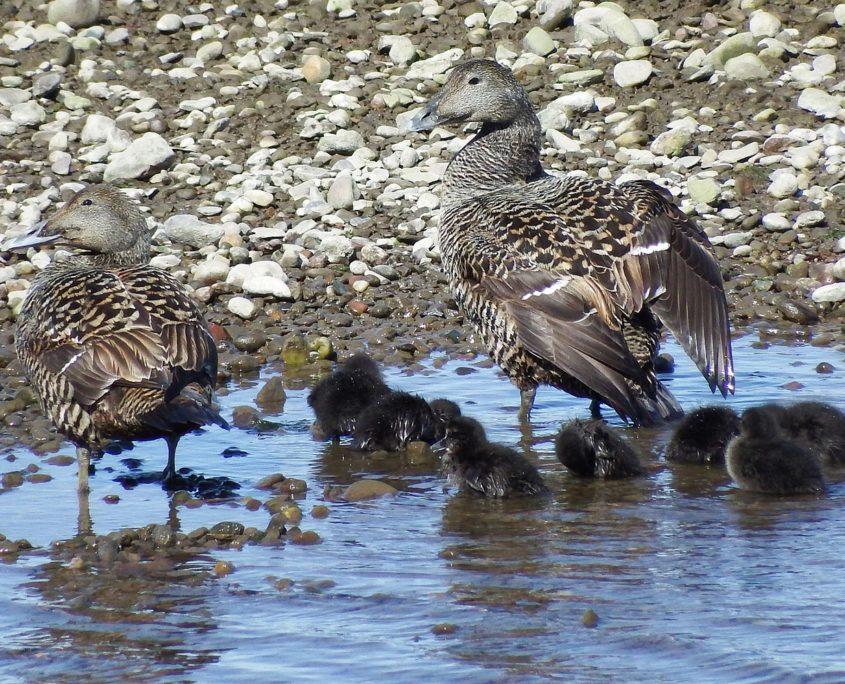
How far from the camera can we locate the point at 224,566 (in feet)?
16.9

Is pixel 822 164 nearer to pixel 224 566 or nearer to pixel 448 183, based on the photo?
pixel 448 183

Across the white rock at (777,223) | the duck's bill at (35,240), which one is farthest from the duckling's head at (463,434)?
the white rock at (777,223)

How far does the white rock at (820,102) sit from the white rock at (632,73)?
4.56 feet

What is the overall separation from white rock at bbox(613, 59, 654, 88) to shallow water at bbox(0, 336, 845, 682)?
6.00 metres

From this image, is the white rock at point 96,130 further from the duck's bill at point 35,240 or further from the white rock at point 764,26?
the white rock at point 764,26

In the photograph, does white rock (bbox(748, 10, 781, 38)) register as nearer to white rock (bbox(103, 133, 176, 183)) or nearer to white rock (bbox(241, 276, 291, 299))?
white rock (bbox(103, 133, 176, 183))

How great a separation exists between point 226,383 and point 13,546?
3.00 meters

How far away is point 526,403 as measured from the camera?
745cm

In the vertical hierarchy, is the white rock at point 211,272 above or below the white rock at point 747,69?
below

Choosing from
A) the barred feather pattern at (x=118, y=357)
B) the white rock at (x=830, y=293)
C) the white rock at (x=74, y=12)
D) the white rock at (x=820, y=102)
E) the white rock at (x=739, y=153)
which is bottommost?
the barred feather pattern at (x=118, y=357)

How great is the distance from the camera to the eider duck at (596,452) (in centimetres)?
629

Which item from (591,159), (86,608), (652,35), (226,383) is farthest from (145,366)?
(652,35)

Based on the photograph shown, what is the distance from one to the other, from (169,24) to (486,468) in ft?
29.3

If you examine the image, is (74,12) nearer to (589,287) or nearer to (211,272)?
(211,272)
